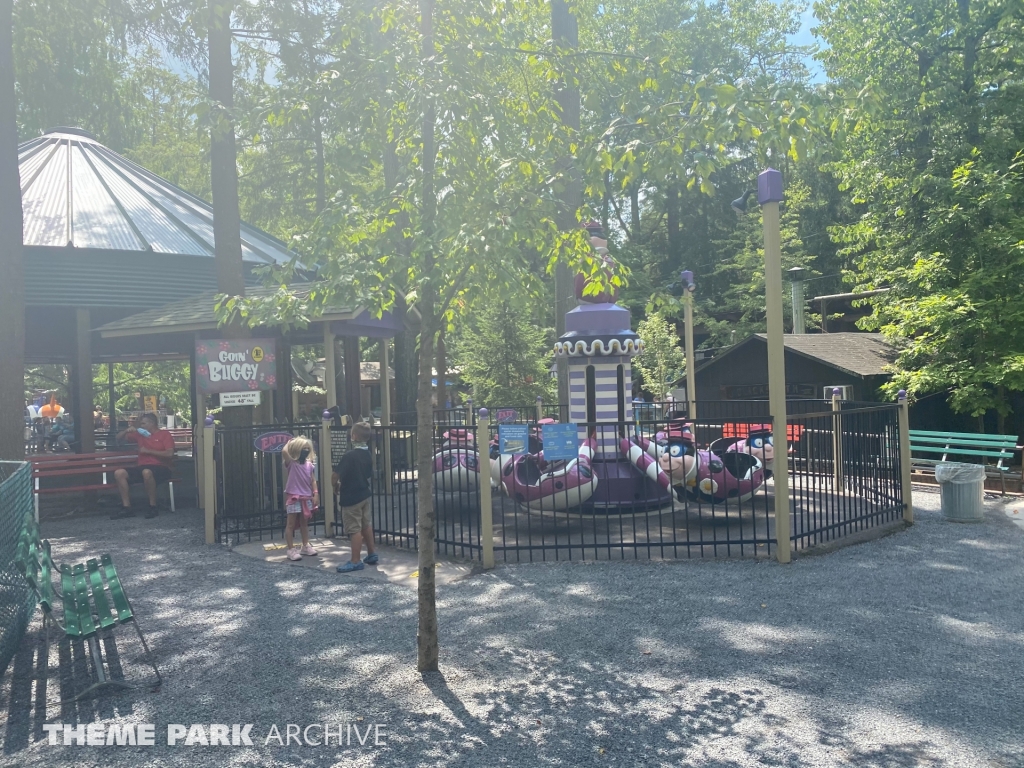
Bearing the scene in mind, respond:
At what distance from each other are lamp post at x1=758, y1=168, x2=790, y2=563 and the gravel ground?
47 centimetres

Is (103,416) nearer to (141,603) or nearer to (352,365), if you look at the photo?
(352,365)

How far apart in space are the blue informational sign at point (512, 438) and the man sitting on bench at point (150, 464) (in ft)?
22.1

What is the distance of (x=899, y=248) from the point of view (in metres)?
18.3

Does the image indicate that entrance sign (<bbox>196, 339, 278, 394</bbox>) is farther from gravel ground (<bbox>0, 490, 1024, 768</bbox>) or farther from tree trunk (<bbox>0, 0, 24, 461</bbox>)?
gravel ground (<bbox>0, 490, 1024, 768</bbox>)

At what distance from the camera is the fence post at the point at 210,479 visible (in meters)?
10.0

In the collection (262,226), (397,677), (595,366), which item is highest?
(262,226)

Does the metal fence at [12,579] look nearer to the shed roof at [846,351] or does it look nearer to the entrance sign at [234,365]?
the entrance sign at [234,365]

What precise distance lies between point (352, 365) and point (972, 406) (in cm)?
1300

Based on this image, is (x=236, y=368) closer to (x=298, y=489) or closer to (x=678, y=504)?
(x=298, y=489)

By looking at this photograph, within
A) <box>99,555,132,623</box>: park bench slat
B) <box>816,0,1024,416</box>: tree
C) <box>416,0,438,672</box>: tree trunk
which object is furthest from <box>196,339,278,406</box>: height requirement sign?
<box>816,0,1024,416</box>: tree

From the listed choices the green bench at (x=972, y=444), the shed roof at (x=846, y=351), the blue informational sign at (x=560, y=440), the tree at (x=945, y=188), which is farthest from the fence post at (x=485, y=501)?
the shed roof at (x=846, y=351)

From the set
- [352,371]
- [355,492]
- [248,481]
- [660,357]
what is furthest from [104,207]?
[660,357]

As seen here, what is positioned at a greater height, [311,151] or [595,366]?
[311,151]

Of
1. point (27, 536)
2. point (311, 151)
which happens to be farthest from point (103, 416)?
point (27, 536)
